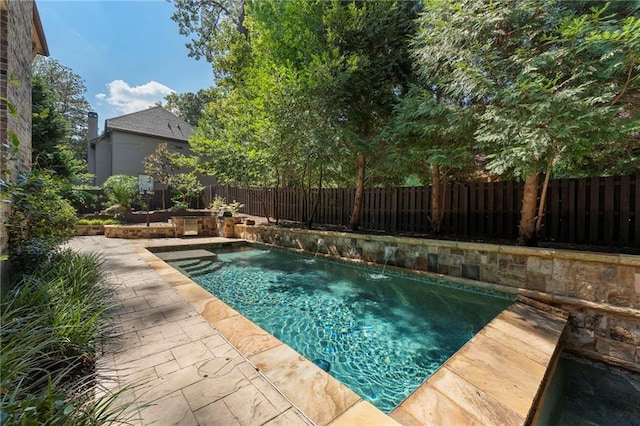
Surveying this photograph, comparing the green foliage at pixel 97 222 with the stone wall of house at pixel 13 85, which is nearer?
the stone wall of house at pixel 13 85

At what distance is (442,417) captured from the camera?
167cm

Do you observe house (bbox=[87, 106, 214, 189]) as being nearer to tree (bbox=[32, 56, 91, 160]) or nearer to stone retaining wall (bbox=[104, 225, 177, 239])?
stone retaining wall (bbox=[104, 225, 177, 239])

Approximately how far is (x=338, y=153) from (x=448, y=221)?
3225 mm

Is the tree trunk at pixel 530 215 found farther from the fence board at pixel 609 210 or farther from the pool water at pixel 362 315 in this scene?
the pool water at pixel 362 315

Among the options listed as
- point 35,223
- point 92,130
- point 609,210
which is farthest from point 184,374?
point 92,130

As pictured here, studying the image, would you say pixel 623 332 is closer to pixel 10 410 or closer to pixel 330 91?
pixel 10 410

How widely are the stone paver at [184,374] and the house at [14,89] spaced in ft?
6.03

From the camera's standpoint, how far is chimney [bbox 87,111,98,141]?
57.8ft

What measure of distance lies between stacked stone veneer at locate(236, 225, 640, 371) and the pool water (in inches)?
15.2

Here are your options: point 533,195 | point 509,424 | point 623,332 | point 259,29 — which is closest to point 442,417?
point 509,424

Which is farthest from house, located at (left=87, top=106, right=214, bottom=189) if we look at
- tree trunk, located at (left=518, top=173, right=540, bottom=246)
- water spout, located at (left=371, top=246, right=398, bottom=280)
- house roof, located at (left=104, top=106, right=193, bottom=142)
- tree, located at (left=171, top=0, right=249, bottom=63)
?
tree trunk, located at (left=518, top=173, right=540, bottom=246)

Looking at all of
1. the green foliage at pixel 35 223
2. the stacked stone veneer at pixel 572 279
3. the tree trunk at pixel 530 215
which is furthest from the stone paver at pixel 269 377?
the tree trunk at pixel 530 215

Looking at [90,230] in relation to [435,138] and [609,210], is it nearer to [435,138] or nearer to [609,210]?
[435,138]

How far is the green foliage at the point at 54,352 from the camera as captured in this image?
1263 mm
